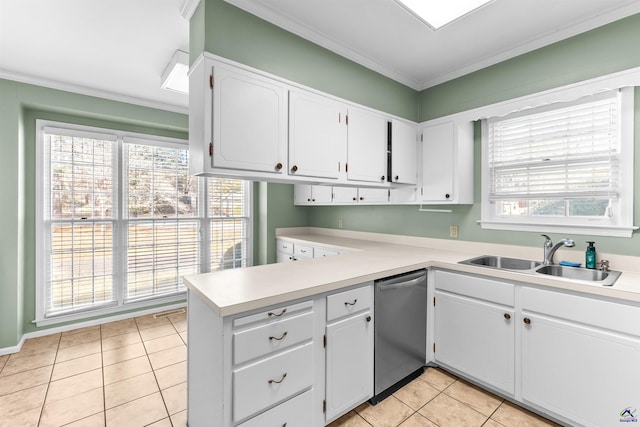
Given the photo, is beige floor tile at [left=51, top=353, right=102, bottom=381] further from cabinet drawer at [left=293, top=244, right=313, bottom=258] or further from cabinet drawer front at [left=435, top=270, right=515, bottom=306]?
cabinet drawer front at [left=435, top=270, right=515, bottom=306]

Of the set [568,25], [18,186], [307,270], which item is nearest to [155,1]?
[307,270]

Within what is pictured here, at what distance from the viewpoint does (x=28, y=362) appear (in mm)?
2623

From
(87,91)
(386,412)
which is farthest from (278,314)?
(87,91)

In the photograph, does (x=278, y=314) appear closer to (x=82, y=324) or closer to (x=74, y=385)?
(x=74, y=385)

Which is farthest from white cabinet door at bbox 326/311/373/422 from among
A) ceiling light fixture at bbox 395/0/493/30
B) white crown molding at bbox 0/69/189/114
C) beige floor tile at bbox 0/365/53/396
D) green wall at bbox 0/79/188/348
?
white crown molding at bbox 0/69/189/114

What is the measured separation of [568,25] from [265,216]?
12.0 ft

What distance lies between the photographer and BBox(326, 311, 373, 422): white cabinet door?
1709mm

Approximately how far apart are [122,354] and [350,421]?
223cm

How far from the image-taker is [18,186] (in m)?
2.83

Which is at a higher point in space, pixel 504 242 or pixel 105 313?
pixel 504 242

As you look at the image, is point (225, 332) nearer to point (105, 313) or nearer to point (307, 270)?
point (307, 270)

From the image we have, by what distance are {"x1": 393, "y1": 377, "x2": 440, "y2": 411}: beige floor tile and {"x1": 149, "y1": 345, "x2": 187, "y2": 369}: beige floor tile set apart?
1.89m

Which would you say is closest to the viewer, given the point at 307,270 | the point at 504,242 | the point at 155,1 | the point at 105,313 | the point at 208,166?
the point at 208,166

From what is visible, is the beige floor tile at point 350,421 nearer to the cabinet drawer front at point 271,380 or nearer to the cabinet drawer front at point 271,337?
the cabinet drawer front at point 271,380
